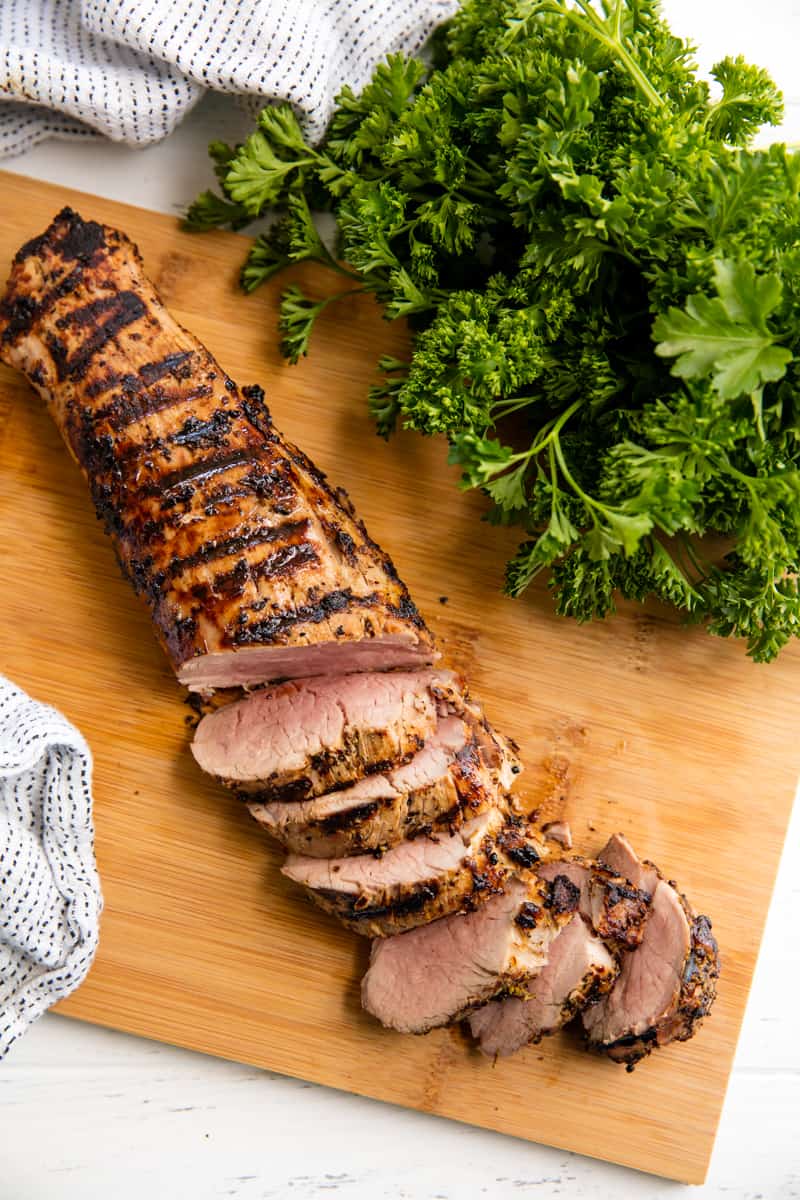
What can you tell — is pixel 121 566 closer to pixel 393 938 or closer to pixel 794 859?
pixel 393 938

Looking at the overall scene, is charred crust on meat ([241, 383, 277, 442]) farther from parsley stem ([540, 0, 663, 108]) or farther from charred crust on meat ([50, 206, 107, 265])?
parsley stem ([540, 0, 663, 108])

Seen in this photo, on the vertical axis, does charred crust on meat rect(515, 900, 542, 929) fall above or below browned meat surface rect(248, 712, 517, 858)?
below

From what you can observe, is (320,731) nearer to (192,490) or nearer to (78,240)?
(192,490)

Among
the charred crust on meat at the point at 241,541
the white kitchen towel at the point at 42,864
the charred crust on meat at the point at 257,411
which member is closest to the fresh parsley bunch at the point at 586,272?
the charred crust on meat at the point at 257,411

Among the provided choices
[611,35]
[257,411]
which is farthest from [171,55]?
[611,35]

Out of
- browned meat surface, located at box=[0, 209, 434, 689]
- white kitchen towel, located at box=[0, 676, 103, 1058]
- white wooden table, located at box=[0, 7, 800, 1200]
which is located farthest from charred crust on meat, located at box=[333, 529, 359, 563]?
white wooden table, located at box=[0, 7, 800, 1200]

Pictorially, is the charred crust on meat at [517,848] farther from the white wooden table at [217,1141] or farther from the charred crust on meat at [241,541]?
the charred crust on meat at [241,541]

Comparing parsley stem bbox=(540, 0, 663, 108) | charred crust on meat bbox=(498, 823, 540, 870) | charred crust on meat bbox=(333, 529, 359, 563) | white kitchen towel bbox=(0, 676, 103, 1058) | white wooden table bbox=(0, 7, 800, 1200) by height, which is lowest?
white wooden table bbox=(0, 7, 800, 1200)
